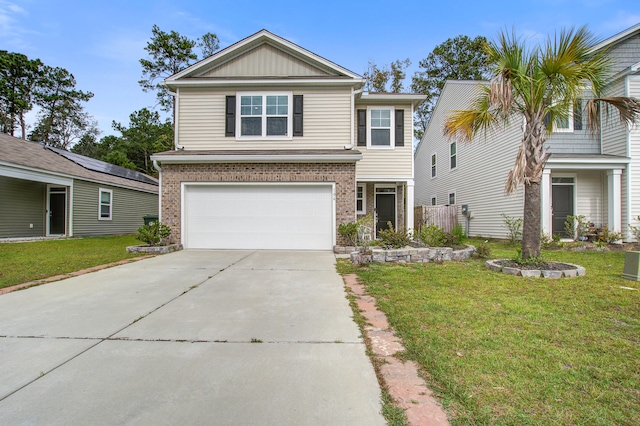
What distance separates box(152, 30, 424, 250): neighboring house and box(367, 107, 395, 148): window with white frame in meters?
0.04

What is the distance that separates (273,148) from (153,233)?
4.52 metres

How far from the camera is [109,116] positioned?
1534 inches

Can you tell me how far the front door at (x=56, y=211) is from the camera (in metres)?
15.0

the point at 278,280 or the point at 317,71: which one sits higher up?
the point at 317,71

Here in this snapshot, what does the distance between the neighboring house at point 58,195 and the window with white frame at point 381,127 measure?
13.0m

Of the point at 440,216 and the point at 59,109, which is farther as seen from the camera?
the point at 59,109

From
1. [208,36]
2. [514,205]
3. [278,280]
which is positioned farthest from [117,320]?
[208,36]

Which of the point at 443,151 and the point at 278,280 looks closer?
the point at 278,280

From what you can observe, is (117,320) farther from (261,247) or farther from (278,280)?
(261,247)

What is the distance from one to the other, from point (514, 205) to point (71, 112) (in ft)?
141

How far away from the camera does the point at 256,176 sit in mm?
10039

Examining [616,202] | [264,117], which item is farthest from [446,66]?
[264,117]

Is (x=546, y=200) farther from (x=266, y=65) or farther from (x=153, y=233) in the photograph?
(x=153, y=233)

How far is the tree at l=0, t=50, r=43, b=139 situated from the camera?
2834 cm
